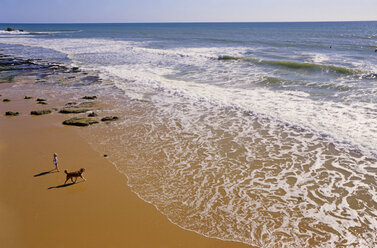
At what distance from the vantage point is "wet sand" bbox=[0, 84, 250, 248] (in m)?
6.89

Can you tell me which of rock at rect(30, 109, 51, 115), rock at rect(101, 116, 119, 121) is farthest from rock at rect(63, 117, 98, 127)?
rock at rect(30, 109, 51, 115)

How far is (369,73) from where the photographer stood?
1010 inches

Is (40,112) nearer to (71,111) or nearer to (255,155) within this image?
(71,111)

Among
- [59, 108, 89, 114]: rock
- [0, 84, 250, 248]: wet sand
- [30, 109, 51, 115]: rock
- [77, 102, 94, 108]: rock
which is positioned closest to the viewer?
[0, 84, 250, 248]: wet sand

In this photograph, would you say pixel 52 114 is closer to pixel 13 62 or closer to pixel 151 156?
pixel 151 156

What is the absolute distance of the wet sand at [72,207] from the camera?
6887 mm

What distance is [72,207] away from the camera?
316 inches

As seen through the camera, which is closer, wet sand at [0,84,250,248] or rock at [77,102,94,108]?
wet sand at [0,84,250,248]

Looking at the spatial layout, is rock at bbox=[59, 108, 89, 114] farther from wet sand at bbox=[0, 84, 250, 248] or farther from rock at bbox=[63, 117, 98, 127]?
wet sand at bbox=[0, 84, 250, 248]

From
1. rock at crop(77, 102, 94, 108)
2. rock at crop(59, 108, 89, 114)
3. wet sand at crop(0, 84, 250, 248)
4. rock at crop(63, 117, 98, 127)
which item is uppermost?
rock at crop(77, 102, 94, 108)

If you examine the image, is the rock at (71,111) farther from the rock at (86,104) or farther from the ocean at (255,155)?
the ocean at (255,155)

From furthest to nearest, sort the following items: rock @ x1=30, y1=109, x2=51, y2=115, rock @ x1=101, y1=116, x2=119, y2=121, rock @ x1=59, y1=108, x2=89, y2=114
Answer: rock @ x1=59, y1=108, x2=89, y2=114
rock @ x1=30, y1=109, x2=51, y2=115
rock @ x1=101, y1=116, x2=119, y2=121

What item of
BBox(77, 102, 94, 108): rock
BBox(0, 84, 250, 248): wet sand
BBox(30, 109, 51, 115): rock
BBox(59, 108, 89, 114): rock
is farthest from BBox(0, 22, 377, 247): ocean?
BBox(30, 109, 51, 115): rock

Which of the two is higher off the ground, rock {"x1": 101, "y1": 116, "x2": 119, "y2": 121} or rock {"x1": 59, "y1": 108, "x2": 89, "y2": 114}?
rock {"x1": 59, "y1": 108, "x2": 89, "y2": 114}
